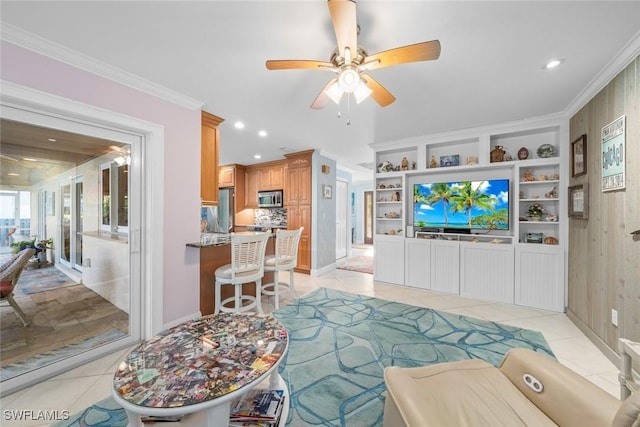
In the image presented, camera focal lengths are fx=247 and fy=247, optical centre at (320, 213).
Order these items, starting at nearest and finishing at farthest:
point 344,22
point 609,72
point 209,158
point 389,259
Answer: point 344,22 → point 609,72 → point 209,158 → point 389,259

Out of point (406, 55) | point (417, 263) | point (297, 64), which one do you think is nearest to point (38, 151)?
point (297, 64)

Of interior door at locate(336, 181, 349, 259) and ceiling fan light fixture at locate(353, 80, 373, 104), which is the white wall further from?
interior door at locate(336, 181, 349, 259)

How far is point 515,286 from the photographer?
339 centimetres

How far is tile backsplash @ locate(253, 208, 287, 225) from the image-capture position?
5.94 meters

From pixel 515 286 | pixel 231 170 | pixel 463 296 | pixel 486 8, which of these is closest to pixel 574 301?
pixel 515 286

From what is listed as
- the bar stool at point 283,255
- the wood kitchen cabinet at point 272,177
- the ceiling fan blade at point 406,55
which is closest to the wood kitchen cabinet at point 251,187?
the wood kitchen cabinet at point 272,177

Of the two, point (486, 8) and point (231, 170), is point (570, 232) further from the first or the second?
point (231, 170)

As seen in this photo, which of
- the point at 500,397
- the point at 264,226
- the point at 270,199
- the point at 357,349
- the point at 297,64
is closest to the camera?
the point at 500,397

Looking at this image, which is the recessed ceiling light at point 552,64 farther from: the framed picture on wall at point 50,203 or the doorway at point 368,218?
the doorway at point 368,218

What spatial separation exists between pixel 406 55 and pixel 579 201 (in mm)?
2840

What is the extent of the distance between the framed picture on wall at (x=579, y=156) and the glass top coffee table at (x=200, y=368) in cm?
354

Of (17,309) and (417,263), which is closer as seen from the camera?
(17,309)

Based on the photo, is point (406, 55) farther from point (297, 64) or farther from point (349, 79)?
point (297, 64)

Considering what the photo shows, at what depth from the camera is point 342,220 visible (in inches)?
265
